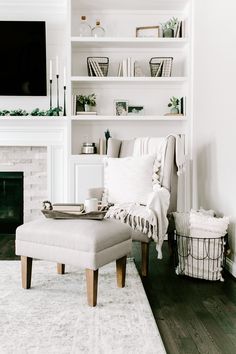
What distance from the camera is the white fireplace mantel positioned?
4.43 metres

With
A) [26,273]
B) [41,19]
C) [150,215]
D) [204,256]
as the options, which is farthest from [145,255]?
[41,19]

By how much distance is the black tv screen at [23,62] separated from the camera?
4.49 metres

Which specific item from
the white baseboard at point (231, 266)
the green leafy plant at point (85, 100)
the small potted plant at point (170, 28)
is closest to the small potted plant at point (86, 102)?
the green leafy plant at point (85, 100)

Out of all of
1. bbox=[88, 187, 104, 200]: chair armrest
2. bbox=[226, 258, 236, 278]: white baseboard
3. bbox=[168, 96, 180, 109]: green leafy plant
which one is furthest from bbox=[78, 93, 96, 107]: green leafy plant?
bbox=[226, 258, 236, 278]: white baseboard

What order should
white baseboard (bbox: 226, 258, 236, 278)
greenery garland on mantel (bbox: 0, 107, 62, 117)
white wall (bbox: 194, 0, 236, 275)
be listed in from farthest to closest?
greenery garland on mantel (bbox: 0, 107, 62, 117)
white wall (bbox: 194, 0, 236, 275)
white baseboard (bbox: 226, 258, 236, 278)

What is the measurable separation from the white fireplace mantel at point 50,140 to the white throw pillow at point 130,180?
1.05 meters

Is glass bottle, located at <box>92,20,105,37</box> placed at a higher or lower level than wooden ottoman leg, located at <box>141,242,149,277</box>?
higher

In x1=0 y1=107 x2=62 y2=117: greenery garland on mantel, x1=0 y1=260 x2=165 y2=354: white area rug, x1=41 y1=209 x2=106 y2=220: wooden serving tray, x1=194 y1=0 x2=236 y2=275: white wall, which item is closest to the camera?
Result: x1=0 y1=260 x2=165 y2=354: white area rug

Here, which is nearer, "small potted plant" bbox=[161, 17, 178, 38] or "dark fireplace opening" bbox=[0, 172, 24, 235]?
"small potted plant" bbox=[161, 17, 178, 38]

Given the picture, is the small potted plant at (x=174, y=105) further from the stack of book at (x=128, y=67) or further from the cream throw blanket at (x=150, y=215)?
the cream throw blanket at (x=150, y=215)

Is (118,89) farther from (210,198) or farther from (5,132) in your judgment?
(210,198)

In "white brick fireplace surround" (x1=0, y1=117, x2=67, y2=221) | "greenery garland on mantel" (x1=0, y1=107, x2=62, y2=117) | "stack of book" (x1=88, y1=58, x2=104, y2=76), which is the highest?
"stack of book" (x1=88, y1=58, x2=104, y2=76)

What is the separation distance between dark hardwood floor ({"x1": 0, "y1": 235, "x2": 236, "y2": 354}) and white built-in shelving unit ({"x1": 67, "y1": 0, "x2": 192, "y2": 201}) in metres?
1.73

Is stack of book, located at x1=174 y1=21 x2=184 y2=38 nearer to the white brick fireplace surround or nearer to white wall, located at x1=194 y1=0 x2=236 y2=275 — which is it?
white wall, located at x1=194 y1=0 x2=236 y2=275
